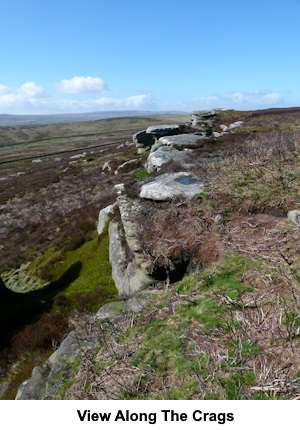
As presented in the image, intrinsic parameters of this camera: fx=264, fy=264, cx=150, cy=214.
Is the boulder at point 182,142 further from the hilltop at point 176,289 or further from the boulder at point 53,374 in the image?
the boulder at point 53,374

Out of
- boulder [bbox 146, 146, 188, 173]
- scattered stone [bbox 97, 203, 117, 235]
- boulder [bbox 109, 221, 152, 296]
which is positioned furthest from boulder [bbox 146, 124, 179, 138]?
boulder [bbox 109, 221, 152, 296]

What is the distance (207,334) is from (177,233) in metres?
5.50

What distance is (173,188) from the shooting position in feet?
46.5

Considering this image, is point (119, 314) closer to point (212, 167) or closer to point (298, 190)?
point (298, 190)

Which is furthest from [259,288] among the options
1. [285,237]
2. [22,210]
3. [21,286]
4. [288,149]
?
[22,210]

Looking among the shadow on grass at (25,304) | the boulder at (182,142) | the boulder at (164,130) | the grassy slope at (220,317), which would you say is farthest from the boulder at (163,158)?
the boulder at (164,130)

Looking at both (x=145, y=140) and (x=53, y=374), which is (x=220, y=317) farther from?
(x=145, y=140)

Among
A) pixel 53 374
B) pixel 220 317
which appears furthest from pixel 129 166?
pixel 220 317

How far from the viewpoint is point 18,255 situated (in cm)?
2130

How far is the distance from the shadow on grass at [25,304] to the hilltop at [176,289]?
11 cm

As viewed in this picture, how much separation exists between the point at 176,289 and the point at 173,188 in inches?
255

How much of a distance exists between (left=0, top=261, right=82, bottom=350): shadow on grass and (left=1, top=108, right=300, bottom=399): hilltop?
112 millimetres

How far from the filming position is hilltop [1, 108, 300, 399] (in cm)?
573

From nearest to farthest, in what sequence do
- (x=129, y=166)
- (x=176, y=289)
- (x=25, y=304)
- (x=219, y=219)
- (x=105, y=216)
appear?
(x=176, y=289) < (x=219, y=219) < (x=25, y=304) < (x=105, y=216) < (x=129, y=166)
